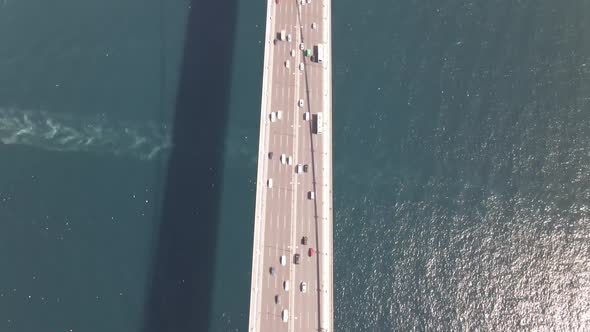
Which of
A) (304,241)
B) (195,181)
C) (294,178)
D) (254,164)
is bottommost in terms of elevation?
(304,241)

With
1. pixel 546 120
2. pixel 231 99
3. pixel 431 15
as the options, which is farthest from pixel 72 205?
pixel 546 120

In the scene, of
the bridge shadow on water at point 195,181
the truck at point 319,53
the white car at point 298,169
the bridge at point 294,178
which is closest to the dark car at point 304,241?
the bridge at point 294,178

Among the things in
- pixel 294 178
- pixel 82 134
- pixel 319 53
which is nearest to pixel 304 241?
pixel 294 178

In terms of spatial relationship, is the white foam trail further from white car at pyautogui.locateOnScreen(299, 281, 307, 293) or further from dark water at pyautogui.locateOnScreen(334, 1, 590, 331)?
white car at pyautogui.locateOnScreen(299, 281, 307, 293)

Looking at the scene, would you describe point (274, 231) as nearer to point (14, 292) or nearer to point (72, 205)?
point (72, 205)

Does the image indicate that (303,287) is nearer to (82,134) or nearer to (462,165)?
(462,165)
